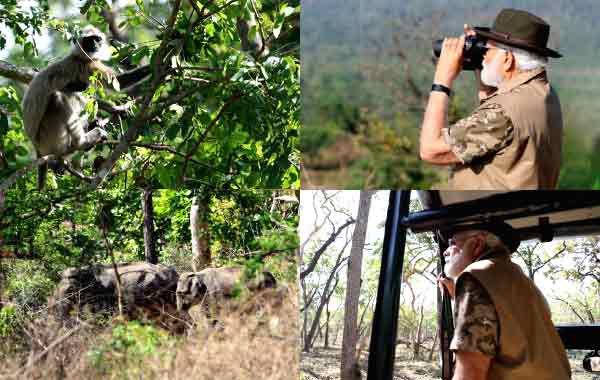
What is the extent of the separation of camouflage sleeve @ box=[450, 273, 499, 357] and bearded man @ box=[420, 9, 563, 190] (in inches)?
11.1

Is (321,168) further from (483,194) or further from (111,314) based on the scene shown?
(483,194)

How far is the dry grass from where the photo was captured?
302cm

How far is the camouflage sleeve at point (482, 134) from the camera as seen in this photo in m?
1.95

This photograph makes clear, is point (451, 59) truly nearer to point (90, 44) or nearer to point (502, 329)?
point (502, 329)

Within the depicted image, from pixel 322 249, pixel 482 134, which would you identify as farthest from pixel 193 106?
pixel 482 134

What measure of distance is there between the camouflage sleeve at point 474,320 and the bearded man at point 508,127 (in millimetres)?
283

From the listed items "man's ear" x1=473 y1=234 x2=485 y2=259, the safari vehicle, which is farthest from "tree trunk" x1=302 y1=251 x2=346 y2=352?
"man's ear" x1=473 y1=234 x2=485 y2=259

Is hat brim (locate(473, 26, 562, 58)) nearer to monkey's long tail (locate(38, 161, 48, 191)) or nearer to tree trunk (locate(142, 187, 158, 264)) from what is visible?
tree trunk (locate(142, 187, 158, 264))

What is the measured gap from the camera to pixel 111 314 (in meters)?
3.12

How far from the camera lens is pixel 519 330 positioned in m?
1.86

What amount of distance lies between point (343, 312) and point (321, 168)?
10.4 feet

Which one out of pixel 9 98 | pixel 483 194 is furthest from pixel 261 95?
pixel 483 194

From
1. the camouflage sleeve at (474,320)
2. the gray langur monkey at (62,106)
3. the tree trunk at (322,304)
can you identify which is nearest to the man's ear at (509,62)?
the camouflage sleeve at (474,320)

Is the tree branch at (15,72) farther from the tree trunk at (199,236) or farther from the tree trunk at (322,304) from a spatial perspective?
the tree trunk at (322,304)
